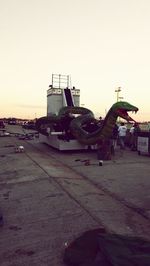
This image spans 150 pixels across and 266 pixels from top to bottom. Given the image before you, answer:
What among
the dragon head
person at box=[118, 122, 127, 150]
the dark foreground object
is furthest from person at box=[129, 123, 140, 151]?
the dark foreground object

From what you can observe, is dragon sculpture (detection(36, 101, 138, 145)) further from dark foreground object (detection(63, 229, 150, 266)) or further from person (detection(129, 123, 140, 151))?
dark foreground object (detection(63, 229, 150, 266))

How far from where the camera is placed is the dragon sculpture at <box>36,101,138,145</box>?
21344mm

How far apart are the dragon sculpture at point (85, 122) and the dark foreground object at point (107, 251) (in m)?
14.4

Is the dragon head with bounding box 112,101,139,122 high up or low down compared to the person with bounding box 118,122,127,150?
up

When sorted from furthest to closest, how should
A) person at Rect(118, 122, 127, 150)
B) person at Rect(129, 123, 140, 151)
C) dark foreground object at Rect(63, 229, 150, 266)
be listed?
person at Rect(118, 122, 127, 150) < person at Rect(129, 123, 140, 151) < dark foreground object at Rect(63, 229, 150, 266)

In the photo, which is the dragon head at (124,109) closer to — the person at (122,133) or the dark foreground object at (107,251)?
the person at (122,133)

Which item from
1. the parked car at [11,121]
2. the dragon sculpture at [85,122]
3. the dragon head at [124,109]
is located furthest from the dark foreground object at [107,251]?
the parked car at [11,121]

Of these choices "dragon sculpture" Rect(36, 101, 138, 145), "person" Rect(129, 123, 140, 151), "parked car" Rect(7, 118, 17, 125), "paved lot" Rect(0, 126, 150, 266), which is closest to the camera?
"paved lot" Rect(0, 126, 150, 266)

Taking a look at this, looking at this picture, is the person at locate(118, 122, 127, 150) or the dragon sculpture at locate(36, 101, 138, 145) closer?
the dragon sculpture at locate(36, 101, 138, 145)

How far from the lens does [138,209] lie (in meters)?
9.78

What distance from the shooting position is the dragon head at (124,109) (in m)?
21.0

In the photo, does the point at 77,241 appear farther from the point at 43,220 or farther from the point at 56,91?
the point at 56,91

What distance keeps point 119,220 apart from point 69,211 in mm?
1508

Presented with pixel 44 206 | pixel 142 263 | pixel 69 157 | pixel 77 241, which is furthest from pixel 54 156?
pixel 142 263
